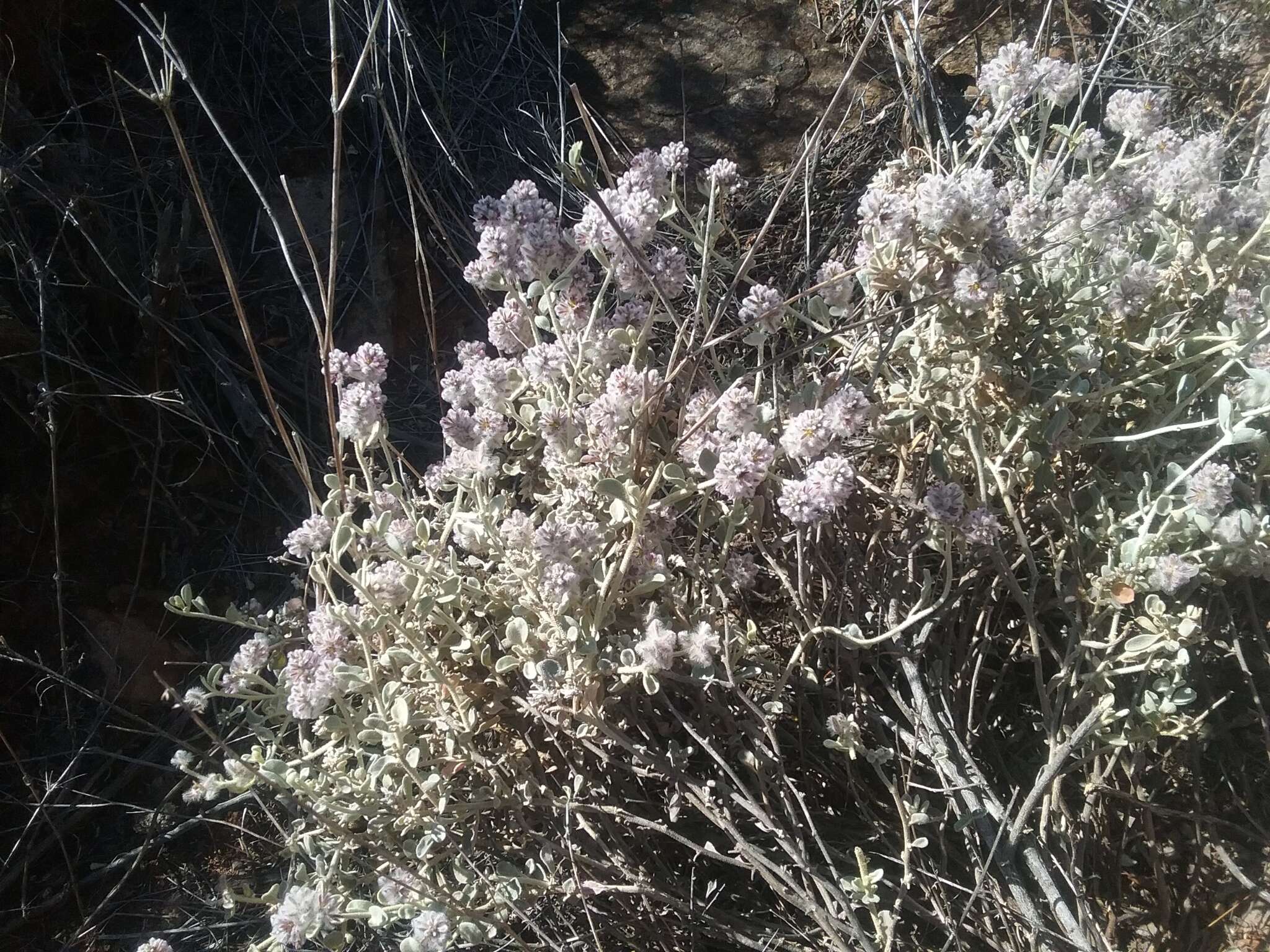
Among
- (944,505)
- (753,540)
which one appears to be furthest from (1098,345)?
(753,540)

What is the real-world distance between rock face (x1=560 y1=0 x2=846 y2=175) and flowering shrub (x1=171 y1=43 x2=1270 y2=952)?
0.93m

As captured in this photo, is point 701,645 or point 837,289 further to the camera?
point 837,289

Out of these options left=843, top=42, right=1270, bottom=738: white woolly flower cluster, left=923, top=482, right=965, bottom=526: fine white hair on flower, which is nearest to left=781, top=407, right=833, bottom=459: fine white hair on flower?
left=843, top=42, right=1270, bottom=738: white woolly flower cluster

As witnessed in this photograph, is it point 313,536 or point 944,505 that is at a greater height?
point 944,505

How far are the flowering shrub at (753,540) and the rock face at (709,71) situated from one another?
931 millimetres

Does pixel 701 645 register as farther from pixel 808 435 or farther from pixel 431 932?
pixel 431 932

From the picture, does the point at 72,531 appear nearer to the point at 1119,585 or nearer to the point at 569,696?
the point at 569,696

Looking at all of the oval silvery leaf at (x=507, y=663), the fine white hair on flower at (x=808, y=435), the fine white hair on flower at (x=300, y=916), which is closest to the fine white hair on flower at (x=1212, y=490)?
the fine white hair on flower at (x=808, y=435)

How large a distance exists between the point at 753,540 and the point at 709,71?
1.47 m

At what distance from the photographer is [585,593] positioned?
1.11m

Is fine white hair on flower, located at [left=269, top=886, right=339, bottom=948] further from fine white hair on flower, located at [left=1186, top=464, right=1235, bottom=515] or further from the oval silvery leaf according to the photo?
Answer: fine white hair on flower, located at [left=1186, top=464, right=1235, bottom=515]

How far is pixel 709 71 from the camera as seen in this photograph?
228 centimetres

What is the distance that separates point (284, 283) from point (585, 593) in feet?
4.40

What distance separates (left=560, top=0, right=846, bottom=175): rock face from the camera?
2.21m
